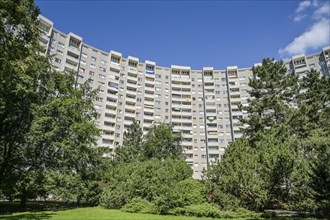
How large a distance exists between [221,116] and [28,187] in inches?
2603

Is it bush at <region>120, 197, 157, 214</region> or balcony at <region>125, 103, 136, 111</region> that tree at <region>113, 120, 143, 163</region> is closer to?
bush at <region>120, 197, 157, 214</region>

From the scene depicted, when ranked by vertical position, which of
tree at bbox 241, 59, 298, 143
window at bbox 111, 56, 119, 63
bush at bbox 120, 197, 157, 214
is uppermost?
window at bbox 111, 56, 119, 63

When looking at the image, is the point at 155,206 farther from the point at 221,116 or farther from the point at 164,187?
the point at 221,116

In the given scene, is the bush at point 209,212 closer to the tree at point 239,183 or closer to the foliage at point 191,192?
the tree at point 239,183

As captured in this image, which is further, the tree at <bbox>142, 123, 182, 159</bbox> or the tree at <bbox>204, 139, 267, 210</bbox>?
the tree at <bbox>142, 123, 182, 159</bbox>

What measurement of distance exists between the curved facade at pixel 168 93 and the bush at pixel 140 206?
4501cm

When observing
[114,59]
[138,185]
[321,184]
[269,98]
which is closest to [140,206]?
[138,185]

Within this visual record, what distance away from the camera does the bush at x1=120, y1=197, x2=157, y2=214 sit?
20.7 metres

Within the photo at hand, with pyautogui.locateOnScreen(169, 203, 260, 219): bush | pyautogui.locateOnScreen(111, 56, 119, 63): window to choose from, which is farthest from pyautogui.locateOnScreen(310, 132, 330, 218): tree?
pyautogui.locateOnScreen(111, 56, 119, 63): window

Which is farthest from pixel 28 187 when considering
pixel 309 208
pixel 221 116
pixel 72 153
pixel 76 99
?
pixel 221 116

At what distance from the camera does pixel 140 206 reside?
21516mm

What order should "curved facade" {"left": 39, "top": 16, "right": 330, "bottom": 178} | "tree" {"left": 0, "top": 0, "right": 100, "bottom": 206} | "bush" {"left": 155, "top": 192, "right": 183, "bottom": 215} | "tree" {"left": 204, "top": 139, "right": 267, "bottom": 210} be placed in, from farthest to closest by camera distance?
"curved facade" {"left": 39, "top": 16, "right": 330, "bottom": 178} < "tree" {"left": 0, "top": 0, "right": 100, "bottom": 206} < "bush" {"left": 155, "top": 192, "right": 183, "bottom": 215} < "tree" {"left": 204, "top": 139, "right": 267, "bottom": 210}

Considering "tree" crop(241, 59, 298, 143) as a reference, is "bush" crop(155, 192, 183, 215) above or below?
below

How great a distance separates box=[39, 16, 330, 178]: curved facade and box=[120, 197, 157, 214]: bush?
45.0 m
